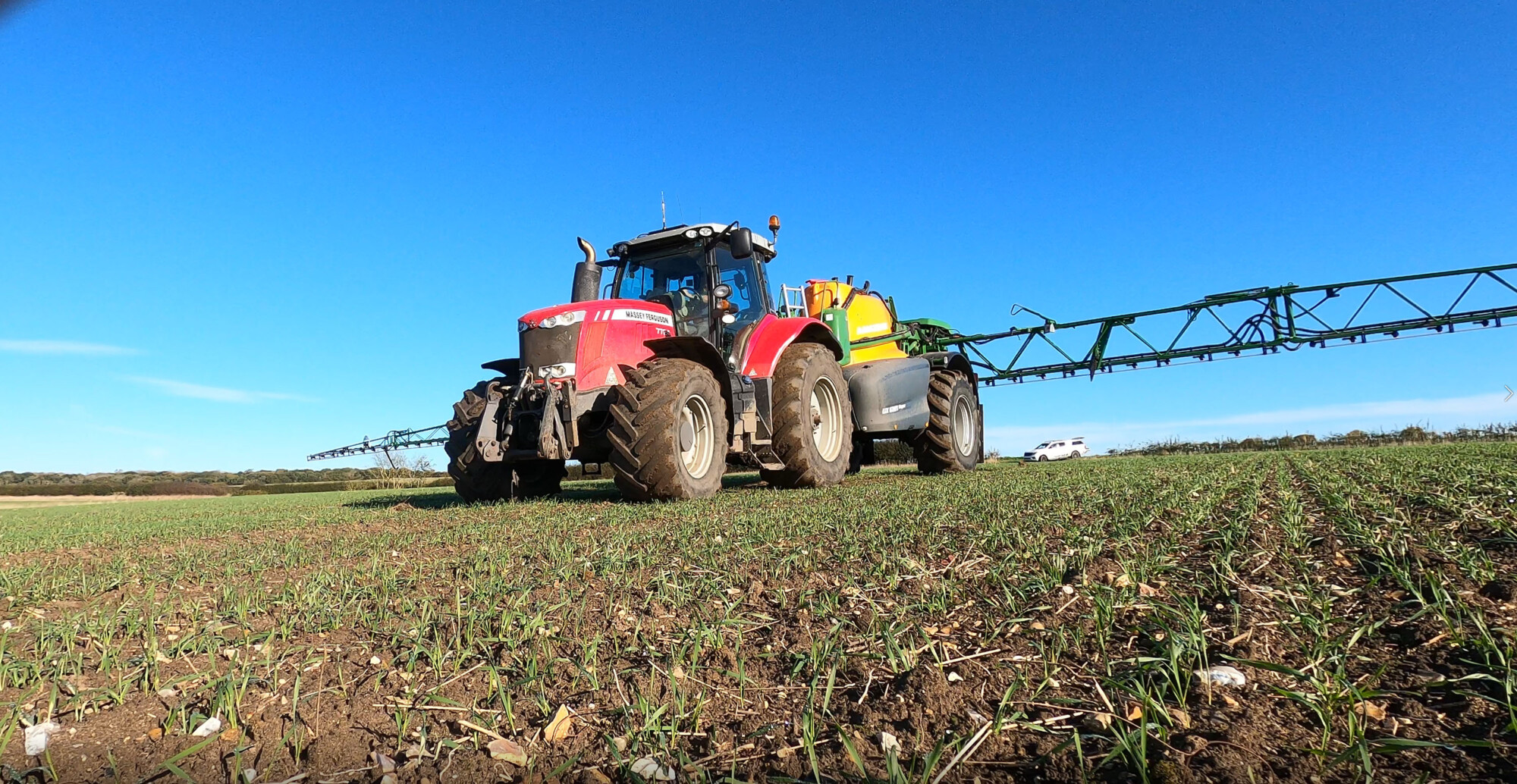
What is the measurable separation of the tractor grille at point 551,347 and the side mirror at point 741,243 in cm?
154

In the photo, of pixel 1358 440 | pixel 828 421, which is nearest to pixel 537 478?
pixel 828 421

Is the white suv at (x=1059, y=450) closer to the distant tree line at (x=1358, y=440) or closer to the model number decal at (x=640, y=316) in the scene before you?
the distant tree line at (x=1358, y=440)

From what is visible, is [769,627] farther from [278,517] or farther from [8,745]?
[278,517]

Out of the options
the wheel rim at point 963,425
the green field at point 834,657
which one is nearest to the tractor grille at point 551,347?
the green field at point 834,657

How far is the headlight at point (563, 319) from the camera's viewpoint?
272 inches

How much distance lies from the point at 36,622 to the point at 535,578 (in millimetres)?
1639

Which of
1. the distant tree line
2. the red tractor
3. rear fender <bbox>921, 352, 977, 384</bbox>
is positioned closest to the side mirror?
the red tractor

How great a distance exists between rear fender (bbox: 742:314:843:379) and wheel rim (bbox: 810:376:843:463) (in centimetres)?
65

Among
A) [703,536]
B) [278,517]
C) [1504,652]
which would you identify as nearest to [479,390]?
[278,517]

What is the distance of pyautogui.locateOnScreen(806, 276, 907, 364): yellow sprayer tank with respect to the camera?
10945 mm

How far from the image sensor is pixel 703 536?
13.3 feet

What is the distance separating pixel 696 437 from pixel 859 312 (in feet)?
17.7

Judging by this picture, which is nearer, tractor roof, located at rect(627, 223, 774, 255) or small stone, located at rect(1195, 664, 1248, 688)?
small stone, located at rect(1195, 664, 1248, 688)

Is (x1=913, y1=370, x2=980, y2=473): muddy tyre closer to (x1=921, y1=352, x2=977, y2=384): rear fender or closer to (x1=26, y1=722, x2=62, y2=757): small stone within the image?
(x1=921, y1=352, x2=977, y2=384): rear fender
